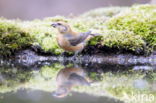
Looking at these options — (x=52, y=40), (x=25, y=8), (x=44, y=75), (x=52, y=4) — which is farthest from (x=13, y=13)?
(x=44, y=75)

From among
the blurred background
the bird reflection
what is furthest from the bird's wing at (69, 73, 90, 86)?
the blurred background

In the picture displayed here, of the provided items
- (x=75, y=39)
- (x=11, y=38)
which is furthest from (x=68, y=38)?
(x=11, y=38)

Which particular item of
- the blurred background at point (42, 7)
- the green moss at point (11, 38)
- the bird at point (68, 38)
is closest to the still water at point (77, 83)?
the bird at point (68, 38)

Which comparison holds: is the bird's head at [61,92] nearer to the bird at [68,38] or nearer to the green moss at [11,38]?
the bird at [68,38]

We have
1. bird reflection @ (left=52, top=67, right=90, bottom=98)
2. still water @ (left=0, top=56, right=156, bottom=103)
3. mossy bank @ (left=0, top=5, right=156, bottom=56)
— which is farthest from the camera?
mossy bank @ (left=0, top=5, right=156, bottom=56)

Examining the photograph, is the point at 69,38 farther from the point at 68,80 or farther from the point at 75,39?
the point at 68,80

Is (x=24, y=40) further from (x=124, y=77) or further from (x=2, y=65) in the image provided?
(x=124, y=77)

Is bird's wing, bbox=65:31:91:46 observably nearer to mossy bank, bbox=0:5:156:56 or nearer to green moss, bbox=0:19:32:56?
mossy bank, bbox=0:5:156:56
